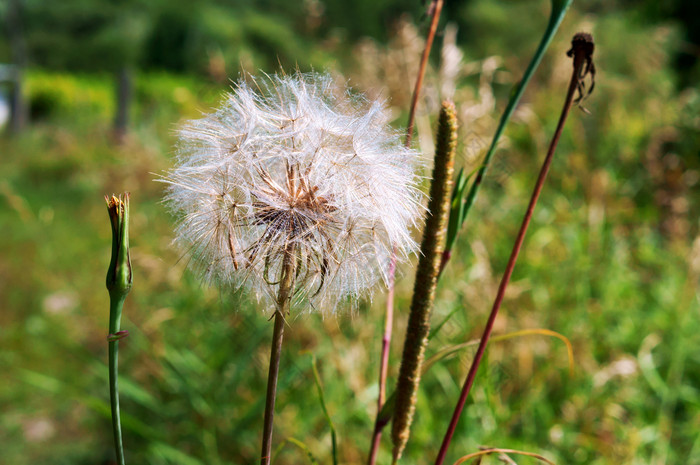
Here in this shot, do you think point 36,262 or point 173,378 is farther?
point 36,262

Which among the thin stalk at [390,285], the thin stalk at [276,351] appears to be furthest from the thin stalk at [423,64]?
the thin stalk at [276,351]

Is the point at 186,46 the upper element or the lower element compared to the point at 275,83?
upper

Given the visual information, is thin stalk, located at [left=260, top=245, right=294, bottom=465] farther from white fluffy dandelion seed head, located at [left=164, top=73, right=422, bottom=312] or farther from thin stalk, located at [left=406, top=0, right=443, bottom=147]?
thin stalk, located at [left=406, top=0, right=443, bottom=147]

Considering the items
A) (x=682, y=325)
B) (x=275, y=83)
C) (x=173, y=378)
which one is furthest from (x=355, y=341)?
(x=275, y=83)

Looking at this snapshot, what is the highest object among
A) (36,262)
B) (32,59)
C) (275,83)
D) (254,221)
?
(32,59)

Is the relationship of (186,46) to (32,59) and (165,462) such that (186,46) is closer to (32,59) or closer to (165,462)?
(32,59)

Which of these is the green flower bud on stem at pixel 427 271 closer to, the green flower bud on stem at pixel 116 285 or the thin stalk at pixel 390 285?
the thin stalk at pixel 390 285

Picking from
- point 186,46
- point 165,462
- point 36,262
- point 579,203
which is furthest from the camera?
point 186,46
